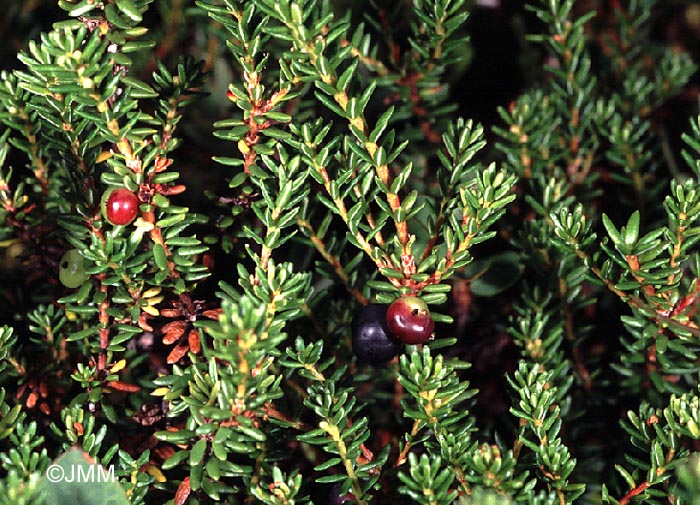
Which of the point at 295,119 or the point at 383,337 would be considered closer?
the point at 383,337

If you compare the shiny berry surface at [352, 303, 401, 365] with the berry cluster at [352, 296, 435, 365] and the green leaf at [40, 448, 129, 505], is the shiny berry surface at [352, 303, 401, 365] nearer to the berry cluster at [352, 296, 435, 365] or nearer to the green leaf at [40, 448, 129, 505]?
the berry cluster at [352, 296, 435, 365]

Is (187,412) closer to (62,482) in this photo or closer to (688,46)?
(62,482)

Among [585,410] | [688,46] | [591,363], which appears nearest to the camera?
[585,410]

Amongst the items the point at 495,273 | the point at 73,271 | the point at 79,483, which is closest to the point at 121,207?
the point at 73,271

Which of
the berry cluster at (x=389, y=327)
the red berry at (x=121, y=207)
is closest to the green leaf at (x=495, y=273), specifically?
the berry cluster at (x=389, y=327)

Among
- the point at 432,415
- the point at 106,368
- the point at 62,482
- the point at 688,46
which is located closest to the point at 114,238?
the point at 106,368

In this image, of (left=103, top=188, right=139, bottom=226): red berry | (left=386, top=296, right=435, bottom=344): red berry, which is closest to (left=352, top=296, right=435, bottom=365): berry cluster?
(left=386, top=296, right=435, bottom=344): red berry

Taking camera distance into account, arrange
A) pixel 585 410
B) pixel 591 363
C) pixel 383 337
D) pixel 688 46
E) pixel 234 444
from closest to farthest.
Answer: pixel 234 444 < pixel 383 337 < pixel 585 410 < pixel 591 363 < pixel 688 46

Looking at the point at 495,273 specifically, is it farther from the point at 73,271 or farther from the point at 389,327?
the point at 73,271
